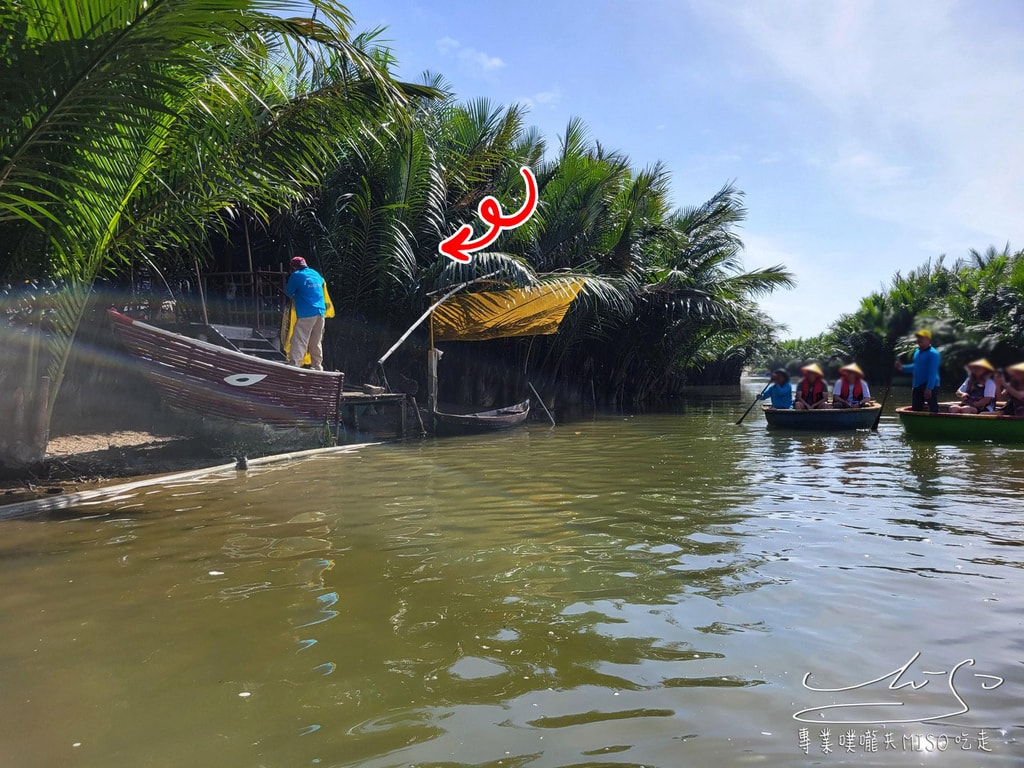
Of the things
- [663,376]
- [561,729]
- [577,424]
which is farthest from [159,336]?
[663,376]

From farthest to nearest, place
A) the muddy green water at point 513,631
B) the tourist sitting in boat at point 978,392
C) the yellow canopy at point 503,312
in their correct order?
the yellow canopy at point 503,312 < the tourist sitting in boat at point 978,392 < the muddy green water at point 513,631

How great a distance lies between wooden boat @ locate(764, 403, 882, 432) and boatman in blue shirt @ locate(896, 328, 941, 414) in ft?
2.99

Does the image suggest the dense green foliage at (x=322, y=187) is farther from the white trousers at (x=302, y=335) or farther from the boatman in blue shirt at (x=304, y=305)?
the white trousers at (x=302, y=335)

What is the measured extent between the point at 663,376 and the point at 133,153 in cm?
2355

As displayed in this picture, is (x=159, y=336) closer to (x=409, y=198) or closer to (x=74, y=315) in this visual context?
(x=74, y=315)

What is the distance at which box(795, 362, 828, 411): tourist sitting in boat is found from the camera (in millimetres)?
13820

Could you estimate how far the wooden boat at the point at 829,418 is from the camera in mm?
13430

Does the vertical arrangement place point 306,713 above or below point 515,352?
below

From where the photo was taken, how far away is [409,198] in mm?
14812

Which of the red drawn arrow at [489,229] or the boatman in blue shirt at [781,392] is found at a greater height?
the red drawn arrow at [489,229]

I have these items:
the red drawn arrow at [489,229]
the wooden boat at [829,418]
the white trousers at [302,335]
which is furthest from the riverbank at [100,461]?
the wooden boat at [829,418]

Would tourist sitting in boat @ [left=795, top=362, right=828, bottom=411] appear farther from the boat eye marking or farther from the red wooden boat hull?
the boat eye marking

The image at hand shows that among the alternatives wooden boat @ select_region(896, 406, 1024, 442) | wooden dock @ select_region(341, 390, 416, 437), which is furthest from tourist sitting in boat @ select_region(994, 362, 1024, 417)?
wooden dock @ select_region(341, 390, 416, 437)

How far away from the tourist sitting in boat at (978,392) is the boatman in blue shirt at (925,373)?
1.18 ft
